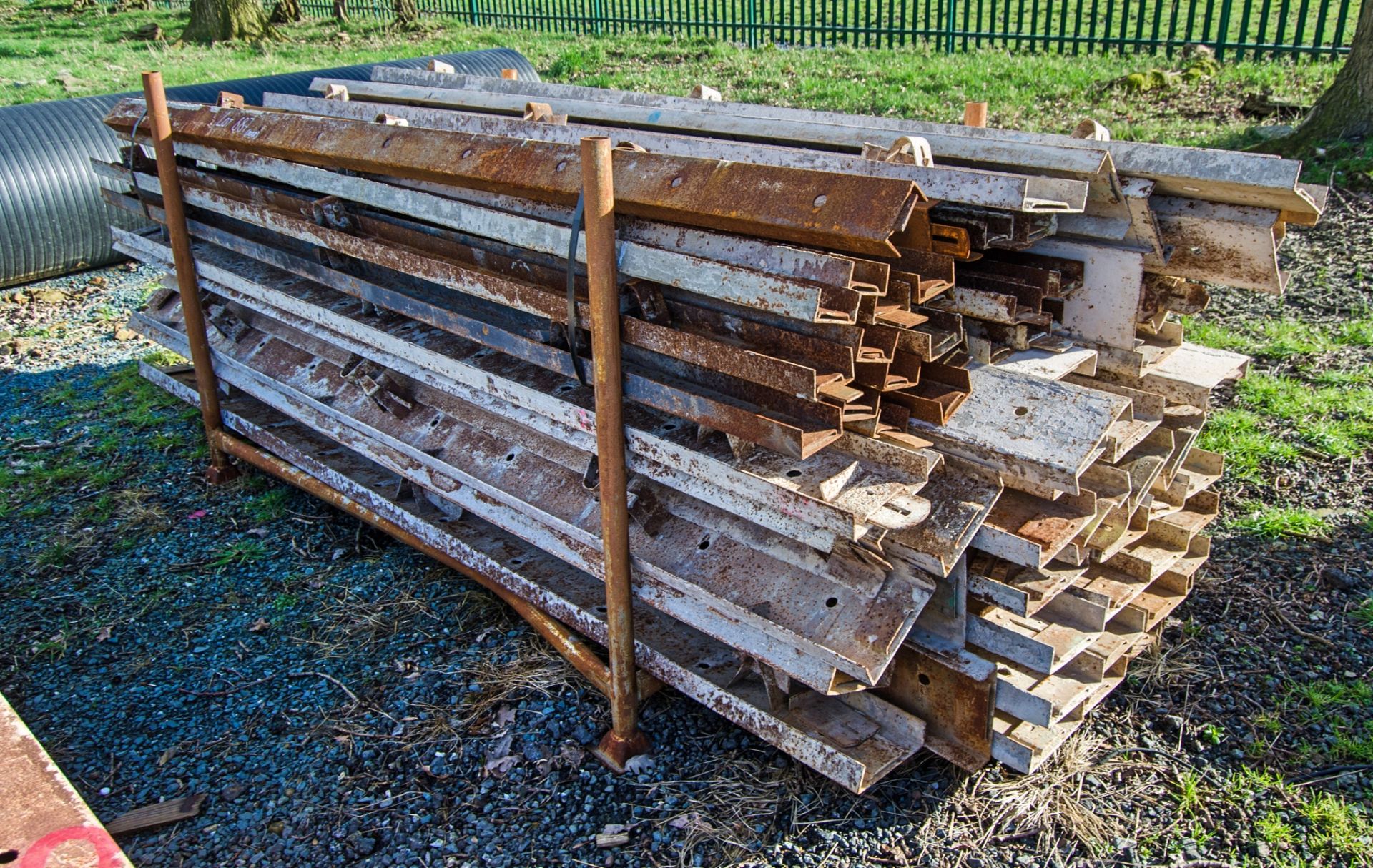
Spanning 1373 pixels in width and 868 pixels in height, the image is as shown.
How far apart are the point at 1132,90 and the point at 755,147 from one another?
7.78 meters

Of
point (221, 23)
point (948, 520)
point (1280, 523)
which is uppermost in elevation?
point (221, 23)

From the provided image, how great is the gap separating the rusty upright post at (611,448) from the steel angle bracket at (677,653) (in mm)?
138

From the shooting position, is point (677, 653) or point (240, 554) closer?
point (677, 653)

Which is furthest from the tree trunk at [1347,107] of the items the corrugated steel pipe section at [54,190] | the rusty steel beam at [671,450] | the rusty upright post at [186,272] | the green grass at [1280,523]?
the corrugated steel pipe section at [54,190]

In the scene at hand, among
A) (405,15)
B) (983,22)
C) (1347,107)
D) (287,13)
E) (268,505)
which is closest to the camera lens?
(268,505)

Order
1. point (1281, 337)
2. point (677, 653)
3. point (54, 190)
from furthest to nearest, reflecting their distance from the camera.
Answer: point (54, 190) < point (1281, 337) < point (677, 653)

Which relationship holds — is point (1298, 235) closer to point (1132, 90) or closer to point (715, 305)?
point (1132, 90)

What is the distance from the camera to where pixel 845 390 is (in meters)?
2.77

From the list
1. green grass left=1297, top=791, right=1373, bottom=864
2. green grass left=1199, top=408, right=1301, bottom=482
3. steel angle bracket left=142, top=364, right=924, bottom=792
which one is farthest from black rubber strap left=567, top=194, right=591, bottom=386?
Result: green grass left=1199, top=408, right=1301, bottom=482

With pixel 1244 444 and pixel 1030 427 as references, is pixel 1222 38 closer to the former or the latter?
pixel 1244 444

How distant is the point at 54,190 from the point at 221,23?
36.4ft

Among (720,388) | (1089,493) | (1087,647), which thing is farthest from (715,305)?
(1087,647)

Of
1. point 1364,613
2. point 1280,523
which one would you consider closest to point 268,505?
point 1280,523

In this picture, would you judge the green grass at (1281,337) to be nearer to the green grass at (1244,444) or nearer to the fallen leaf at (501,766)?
the green grass at (1244,444)
